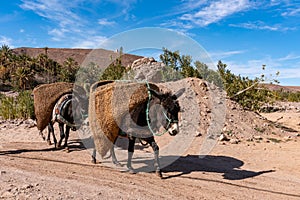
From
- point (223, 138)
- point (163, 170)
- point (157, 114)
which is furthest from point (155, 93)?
point (223, 138)

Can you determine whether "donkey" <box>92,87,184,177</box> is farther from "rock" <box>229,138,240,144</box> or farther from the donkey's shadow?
"rock" <box>229,138,240,144</box>

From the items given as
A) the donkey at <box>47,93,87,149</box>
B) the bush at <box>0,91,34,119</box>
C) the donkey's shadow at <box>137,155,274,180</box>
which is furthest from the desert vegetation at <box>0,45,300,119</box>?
the donkey's shadow at <box>137,155,274,180</box>

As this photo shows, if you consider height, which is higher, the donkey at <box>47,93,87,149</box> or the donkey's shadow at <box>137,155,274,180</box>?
the donkey at <box>47,93,87,149</box>

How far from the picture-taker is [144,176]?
667cm

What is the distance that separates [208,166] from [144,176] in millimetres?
2386

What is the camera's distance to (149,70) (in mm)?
14445

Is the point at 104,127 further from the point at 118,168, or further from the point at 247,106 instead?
the point at 247,106

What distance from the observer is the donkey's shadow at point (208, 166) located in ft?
24.3

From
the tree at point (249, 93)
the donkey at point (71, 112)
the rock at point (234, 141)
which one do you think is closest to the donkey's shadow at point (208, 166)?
the donkey at point (71, 112)

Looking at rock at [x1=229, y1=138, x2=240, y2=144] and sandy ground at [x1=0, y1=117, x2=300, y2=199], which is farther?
rock at [x1=229, y1=138, x2=240, y2=144]

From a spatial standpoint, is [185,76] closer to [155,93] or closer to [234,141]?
[234,141]

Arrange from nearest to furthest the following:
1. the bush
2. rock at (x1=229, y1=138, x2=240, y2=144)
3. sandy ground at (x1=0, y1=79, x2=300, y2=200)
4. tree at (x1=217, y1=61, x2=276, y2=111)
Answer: sandy ground at (x1=0, y1=79, x2=300, y2=200) → rock at (x1=229, y1=138, x2=240, y2=144) → the bush → tree at (x1=217, y1=61, x2=276, y2=111)

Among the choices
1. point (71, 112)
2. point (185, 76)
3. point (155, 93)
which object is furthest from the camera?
point (185, 76)

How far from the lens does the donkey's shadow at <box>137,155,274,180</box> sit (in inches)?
292
